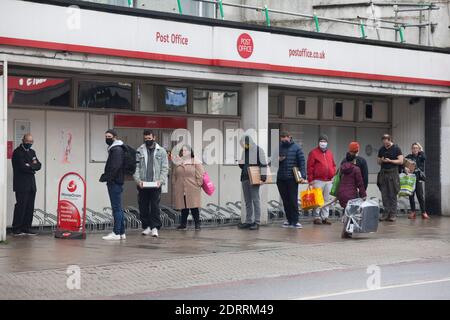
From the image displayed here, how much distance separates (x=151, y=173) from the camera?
1756 cm

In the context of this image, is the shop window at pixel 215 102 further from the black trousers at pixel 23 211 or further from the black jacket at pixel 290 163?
the black trousers at pixel 23 211

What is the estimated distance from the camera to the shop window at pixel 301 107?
2409 cm

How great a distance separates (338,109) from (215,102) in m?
4.08

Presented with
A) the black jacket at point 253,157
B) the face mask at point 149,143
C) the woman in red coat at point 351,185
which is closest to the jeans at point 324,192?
the black jacket at point 253,157

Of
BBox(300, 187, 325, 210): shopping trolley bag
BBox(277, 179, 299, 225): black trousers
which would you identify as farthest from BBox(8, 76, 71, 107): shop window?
BBox(300, 187, 325, 210): shopping trolley bag

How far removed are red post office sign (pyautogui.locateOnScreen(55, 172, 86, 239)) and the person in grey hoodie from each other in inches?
42.2

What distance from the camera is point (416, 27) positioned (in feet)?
84.0

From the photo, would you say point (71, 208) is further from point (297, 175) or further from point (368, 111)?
point (368, 111)

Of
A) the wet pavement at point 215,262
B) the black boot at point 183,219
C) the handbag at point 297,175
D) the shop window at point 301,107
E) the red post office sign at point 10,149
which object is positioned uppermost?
the shop window at point 301,107

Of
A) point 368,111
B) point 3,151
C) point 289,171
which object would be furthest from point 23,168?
point 368,111

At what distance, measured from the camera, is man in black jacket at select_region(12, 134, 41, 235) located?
57.7ft

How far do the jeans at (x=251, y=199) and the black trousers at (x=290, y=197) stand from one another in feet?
2.14

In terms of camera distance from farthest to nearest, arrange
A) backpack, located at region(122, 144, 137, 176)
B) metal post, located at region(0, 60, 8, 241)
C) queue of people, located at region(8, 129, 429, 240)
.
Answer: queue of people, located at region(8, 129, 429, 240) < backpack, located at region(122, 144, 137, 176) < metal post, located at region(0, 60, 8, 241)

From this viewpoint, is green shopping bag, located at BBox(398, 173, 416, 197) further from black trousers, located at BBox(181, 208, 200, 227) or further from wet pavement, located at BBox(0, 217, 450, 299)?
black trousers, located at BBox(181, 208, 200, 227)
